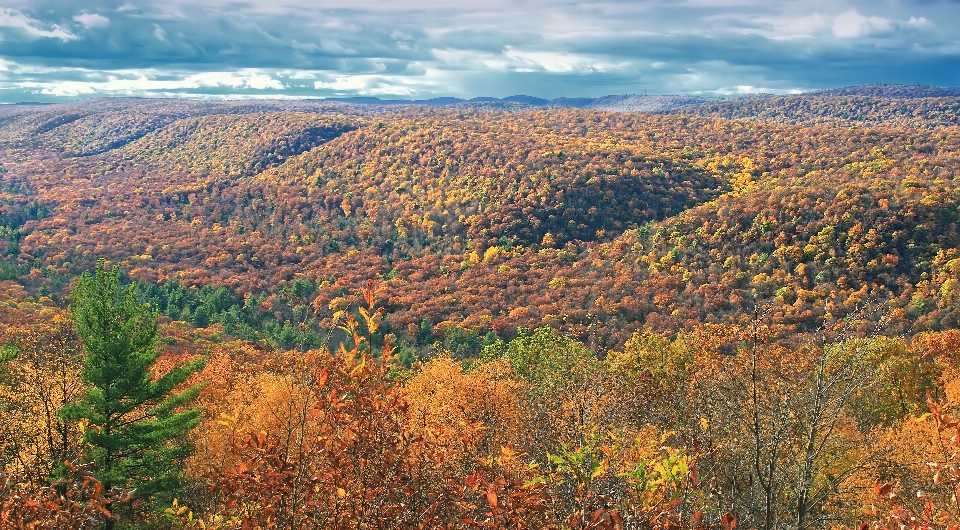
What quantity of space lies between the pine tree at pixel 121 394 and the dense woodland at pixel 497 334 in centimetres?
9

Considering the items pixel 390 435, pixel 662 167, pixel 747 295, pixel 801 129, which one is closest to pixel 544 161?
pixel 662 167

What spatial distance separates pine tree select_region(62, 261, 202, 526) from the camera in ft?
59.9

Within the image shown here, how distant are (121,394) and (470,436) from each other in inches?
488

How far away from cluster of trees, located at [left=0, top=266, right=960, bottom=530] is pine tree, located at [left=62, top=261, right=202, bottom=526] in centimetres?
6

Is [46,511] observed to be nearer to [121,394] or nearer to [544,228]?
[121,394]

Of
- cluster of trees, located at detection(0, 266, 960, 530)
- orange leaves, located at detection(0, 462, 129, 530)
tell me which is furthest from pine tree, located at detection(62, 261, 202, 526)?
orange leaves, located at detection(0, 462, 129, 530)

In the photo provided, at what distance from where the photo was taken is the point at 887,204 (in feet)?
264

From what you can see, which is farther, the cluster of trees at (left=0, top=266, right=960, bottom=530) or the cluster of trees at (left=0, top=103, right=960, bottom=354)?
the cluster of trees at (left=0, top=103, right=960, bottom=354)

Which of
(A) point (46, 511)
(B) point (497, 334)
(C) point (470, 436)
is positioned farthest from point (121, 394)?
(B) point (497, 334)

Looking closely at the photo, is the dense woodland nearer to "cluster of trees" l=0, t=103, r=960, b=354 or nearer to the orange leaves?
the orange leaves

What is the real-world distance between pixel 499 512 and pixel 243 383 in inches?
1186

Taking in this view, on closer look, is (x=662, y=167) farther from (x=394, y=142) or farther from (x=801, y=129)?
(x=394, y=142)

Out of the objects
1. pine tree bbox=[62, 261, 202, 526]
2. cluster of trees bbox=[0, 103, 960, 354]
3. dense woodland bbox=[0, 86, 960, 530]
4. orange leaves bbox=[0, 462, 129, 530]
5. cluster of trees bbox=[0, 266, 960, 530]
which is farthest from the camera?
cluster of trees bbox=[0, 103, 960, 354]

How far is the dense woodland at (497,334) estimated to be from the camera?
7113mm
